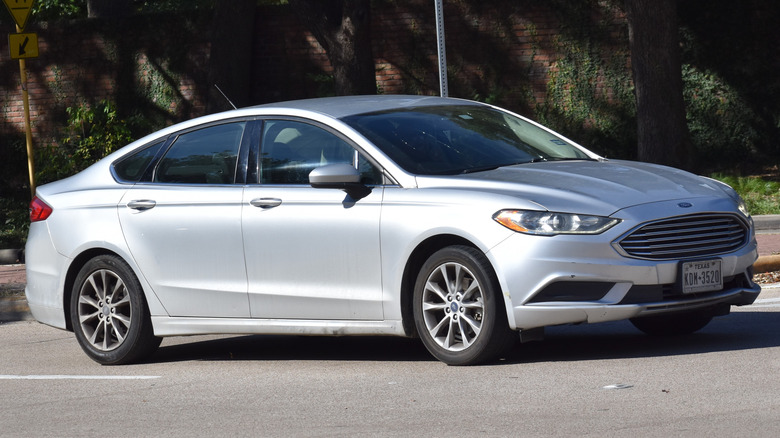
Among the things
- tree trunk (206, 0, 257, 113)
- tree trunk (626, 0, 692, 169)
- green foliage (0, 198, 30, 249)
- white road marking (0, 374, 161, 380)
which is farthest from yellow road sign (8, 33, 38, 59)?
white road marking (0, 374, 161, 380)

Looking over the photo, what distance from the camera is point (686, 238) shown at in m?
7.19

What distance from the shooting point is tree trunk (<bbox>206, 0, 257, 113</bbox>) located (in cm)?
2136

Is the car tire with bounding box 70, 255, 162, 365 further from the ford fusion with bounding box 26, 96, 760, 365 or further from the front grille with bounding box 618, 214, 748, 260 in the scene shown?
the front grille with bounding box 618, 214, 748, 260

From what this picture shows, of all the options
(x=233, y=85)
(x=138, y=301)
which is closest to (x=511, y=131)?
(x=138, y=301)

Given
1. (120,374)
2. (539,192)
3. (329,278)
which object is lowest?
(120,374)

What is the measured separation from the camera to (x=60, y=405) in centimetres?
717

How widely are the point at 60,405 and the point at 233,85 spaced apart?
48.6ft

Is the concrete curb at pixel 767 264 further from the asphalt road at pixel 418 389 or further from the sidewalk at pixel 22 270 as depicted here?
the asphalt road at pixel 418 389

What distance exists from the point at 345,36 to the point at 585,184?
10765 mm

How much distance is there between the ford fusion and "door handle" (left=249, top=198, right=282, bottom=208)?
0.5 inches

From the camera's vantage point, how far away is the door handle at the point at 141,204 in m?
8.56

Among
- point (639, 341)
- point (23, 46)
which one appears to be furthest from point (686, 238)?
point (23, 46)

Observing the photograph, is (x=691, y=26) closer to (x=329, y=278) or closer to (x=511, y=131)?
(x=511, y=131)

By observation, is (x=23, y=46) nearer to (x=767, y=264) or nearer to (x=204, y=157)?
(x=204, y=157)
